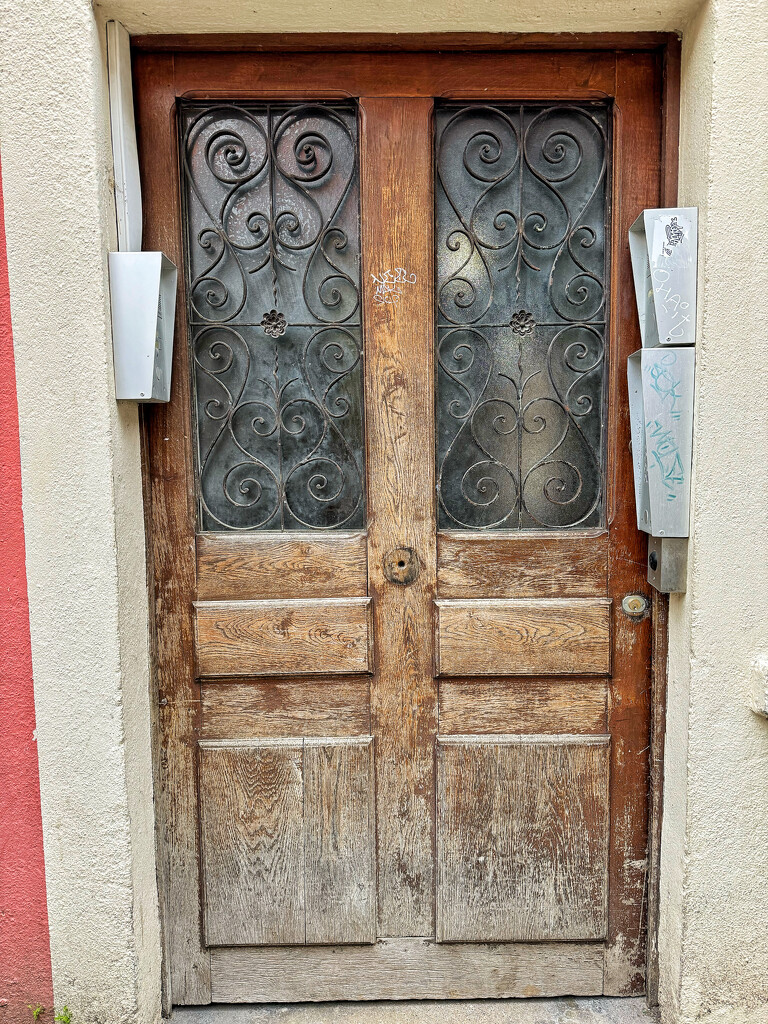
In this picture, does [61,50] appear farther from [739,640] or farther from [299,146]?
[739,640]

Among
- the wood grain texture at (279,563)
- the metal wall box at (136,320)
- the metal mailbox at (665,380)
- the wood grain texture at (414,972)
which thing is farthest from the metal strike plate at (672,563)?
the metal wall box at (136,320)

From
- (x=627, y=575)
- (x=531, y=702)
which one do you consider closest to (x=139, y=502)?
(x=531, y=702)

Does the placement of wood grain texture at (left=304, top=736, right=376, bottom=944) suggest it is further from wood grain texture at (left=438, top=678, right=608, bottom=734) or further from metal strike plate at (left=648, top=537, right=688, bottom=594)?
metal strike plate at (left=648, top=537, right=688, bottom=594)

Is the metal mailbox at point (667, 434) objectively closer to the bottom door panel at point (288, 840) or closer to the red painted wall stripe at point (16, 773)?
the bottom door panel at point (288, 840)

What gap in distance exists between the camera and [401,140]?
2.13m

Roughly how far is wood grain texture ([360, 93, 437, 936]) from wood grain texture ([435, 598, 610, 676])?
0.08m

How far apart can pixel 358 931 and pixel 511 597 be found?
4.06 feet

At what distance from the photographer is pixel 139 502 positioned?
219 centimetres

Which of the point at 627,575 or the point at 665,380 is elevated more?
the point at 665,380

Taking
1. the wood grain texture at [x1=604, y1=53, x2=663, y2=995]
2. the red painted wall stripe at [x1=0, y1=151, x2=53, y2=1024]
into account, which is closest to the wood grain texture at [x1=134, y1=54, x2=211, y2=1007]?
the red painted wall stripe at [x1=0, y1=151, x2=53, y2=1024]

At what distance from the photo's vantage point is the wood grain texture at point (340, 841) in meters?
2.29

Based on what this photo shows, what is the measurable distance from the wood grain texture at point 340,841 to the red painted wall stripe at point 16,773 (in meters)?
0.83

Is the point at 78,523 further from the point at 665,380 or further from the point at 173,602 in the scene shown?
the point at 665,380

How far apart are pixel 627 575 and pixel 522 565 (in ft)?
1.12
